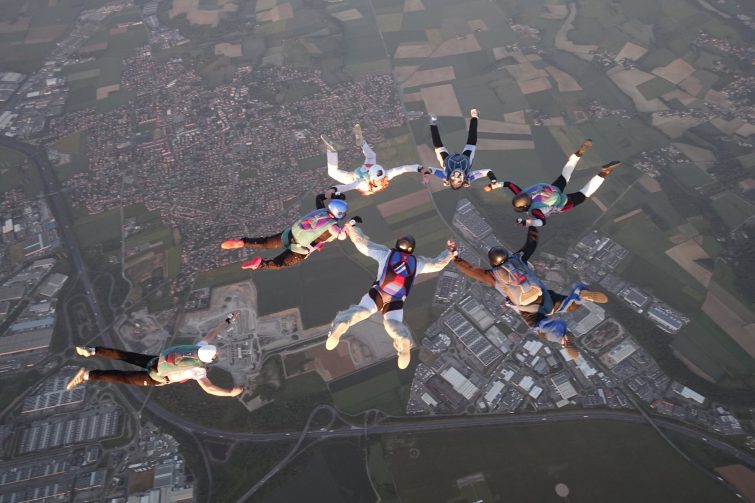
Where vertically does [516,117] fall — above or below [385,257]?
below

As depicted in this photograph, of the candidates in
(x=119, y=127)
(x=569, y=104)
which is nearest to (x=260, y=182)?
(x=119, y=127)

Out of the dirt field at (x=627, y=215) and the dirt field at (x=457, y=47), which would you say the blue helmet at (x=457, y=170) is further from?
the dirt field at (x=457, y=47)

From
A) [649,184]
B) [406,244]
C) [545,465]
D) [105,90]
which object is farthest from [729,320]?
[105,90]

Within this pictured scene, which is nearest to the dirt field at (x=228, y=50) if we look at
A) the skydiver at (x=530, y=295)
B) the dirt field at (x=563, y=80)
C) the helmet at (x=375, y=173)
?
the dirt field at (x=563, y=80)

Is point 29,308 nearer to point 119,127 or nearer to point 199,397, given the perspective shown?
point 199,397

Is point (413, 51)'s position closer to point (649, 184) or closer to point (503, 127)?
point (503, 127)
